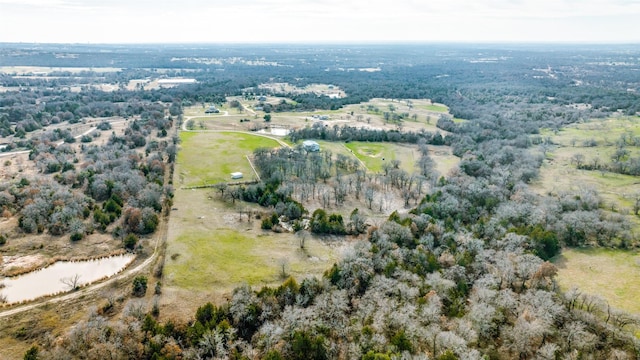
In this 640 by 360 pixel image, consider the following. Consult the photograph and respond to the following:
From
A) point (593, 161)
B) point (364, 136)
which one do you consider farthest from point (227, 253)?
point (593, 161)

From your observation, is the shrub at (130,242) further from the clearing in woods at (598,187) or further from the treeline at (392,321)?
the clearing in woods at (598,187)

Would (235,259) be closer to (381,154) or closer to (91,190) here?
(91,190)

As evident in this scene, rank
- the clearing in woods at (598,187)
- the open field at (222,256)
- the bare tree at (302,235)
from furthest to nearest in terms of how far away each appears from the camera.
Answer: the bare tree at (302,235) → the clearing in woods at (598,187) → the open field at (222,256)

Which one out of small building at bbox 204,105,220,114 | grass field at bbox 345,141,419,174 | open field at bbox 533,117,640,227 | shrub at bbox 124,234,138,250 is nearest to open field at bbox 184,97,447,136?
small building at bbox 204,105,220,114

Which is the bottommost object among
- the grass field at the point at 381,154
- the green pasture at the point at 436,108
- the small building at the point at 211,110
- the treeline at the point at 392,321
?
the treeline at the point at 392,321

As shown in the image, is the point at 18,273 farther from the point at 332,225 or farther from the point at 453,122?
the point at 453,122

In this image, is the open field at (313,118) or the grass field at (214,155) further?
the open field at (313,118)

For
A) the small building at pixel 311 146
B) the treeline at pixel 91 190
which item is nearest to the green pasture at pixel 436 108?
the small building at pixel 311 146
